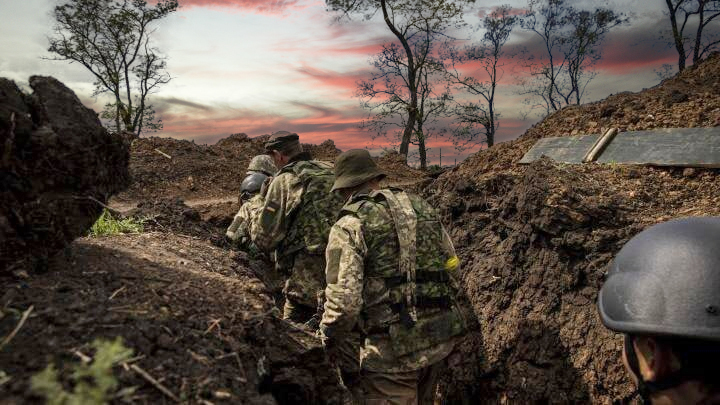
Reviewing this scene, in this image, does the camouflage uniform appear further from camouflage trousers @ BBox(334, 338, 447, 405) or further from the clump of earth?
the clump of earth

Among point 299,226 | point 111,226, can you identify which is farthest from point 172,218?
point 299,226

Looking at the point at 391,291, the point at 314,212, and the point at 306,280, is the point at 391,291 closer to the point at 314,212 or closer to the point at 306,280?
the point at 314,212

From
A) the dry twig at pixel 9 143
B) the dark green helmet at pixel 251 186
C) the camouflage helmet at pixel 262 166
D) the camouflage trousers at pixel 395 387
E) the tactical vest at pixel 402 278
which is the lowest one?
the camouflage trousers at pixel 395 387

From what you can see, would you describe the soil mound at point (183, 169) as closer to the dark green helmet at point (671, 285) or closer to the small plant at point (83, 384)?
the small plant at point (83, 384)

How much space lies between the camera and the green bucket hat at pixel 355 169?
364 cm

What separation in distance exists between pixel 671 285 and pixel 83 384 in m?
2.03

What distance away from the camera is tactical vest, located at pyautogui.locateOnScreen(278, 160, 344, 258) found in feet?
15.7

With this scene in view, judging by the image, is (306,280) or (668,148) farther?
(668,148)

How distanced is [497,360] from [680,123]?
25.3 feet

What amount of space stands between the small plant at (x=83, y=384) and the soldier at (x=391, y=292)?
1877 millimetres

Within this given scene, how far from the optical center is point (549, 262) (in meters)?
4.93

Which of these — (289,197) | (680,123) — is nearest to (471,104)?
(680,123)

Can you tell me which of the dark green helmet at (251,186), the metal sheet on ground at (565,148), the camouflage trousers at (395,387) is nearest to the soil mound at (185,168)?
the dark green helmet at (251,186)

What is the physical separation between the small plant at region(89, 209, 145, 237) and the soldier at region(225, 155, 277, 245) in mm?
1460
